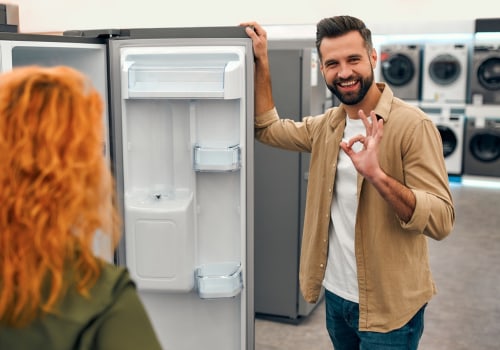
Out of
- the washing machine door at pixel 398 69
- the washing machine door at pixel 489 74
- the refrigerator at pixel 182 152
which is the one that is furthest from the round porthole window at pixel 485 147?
the refrigerator at pixel 182 152

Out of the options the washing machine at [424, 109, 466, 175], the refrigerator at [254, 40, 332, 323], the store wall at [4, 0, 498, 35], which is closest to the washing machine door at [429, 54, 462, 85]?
the washing machine at [424, 109, 466, 175]

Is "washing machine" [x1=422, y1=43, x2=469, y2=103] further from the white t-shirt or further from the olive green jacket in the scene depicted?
the olive green jacket

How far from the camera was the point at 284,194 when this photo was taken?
406cm

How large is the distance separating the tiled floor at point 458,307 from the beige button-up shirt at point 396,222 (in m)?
1.74

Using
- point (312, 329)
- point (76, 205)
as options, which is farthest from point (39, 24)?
point (76, 205)

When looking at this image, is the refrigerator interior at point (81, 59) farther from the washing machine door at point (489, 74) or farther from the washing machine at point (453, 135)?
the washing machine door at point (489, 74)

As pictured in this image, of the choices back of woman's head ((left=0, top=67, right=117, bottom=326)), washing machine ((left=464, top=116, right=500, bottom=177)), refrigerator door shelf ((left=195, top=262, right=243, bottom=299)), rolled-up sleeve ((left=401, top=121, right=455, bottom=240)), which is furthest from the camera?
washing machine ((left=464, top=116, right=500, bottom=177))

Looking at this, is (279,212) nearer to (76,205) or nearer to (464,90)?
(76,205)

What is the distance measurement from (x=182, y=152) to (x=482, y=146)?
22.2 feet

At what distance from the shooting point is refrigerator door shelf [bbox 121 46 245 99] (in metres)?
2.58

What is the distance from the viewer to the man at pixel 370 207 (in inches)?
80.0

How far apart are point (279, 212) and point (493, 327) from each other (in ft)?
5.24

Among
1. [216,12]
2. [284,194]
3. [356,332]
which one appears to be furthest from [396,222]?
[216,12]

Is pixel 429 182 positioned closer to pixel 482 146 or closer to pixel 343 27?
pixel 343 27
